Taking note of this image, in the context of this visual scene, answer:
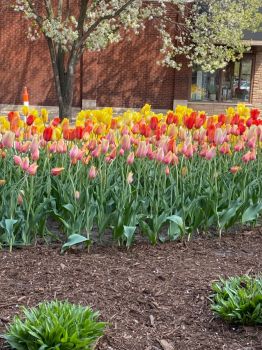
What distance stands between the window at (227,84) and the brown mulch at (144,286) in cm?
2004

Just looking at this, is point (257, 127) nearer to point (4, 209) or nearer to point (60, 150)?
point (60, 150)

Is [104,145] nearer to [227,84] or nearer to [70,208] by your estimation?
[70,208]

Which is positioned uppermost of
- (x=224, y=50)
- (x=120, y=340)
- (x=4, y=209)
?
(x=224, y=50)

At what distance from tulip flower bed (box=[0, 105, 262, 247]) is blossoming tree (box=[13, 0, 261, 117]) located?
10.7m

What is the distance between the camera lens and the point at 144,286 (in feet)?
11.5

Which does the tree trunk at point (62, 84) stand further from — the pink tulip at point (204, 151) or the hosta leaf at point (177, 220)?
the hosta leaf at point (177, 220)

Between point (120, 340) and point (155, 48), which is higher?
point (155, 48)

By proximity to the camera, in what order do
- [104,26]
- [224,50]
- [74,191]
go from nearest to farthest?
[74,191]
[104,26]
[224,50]

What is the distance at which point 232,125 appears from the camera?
522 centimetres

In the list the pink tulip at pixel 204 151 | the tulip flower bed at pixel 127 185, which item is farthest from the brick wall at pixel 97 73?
the pink tulip at pixel 204 151

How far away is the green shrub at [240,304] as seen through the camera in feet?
10.0

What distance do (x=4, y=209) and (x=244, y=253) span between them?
1.77m

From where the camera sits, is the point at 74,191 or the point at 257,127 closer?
the point at 74,191

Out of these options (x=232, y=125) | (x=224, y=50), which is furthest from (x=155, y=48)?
Result: (x=232, y=125)
